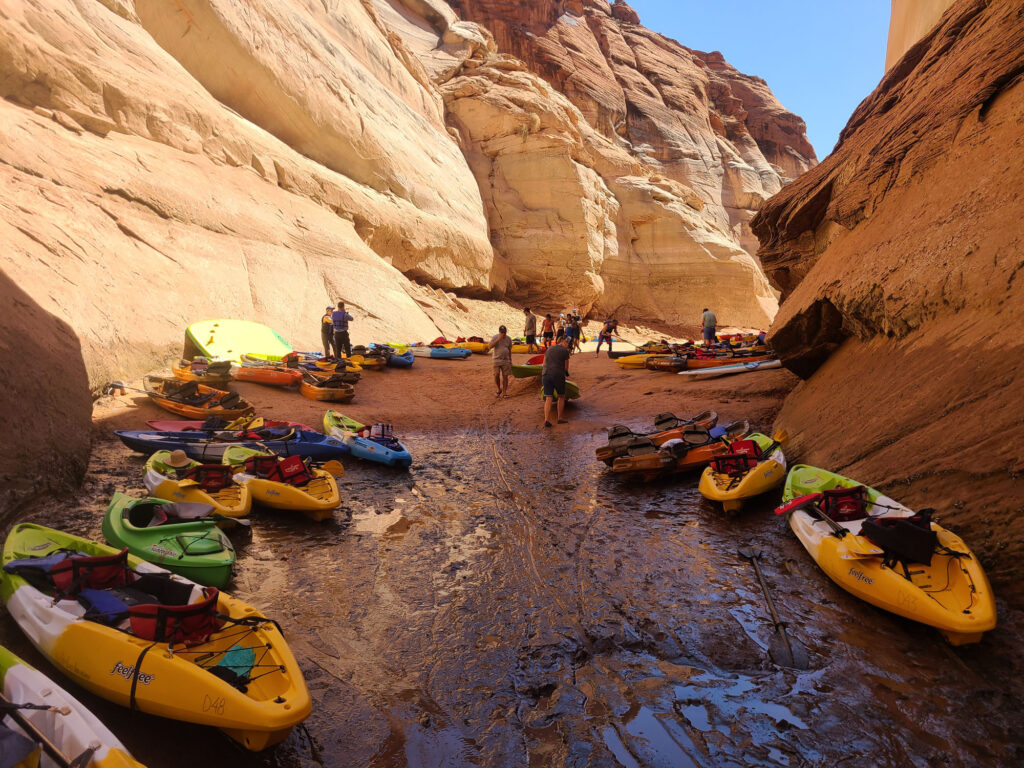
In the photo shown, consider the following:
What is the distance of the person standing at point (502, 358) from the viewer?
12.0 metres

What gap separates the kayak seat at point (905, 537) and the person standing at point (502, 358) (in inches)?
323

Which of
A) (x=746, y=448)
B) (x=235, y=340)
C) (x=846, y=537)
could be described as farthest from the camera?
(x=235, y=340)

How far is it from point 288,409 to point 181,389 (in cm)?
173

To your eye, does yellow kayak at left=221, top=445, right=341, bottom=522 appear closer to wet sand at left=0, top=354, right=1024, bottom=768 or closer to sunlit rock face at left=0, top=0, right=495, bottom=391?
wet sand at left=0, top=354, right=1024, bottom=768

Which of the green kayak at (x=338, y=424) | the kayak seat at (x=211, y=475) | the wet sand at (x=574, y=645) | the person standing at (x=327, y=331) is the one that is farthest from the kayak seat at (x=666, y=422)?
the person standing at (x=327, y=331)

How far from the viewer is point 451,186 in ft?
85.6

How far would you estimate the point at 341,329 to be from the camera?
14.3 meters

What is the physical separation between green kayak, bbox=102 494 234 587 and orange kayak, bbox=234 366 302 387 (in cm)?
652

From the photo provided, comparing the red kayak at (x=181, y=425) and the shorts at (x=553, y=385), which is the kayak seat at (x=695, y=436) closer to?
the shorts at (x=553, y=385)

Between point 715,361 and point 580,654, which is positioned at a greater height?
point 715,361

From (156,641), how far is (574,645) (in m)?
2.58

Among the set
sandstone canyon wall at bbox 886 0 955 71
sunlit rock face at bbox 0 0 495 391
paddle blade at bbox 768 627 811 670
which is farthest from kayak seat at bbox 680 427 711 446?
sunlit rock face at bbox 0 0 495 391

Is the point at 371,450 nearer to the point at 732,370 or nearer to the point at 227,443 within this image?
the point at 227,443

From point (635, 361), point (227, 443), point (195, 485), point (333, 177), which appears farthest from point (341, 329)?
point (333, 177)
